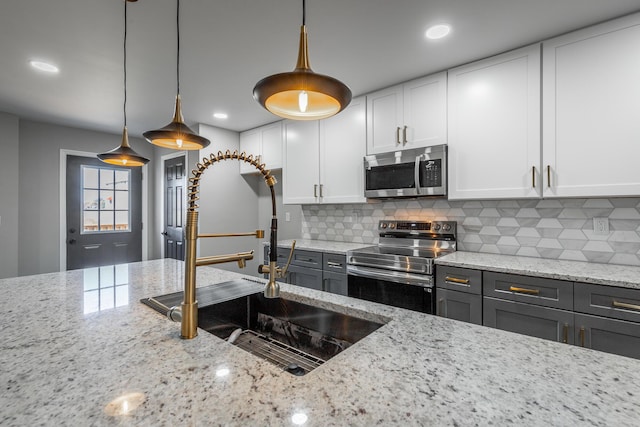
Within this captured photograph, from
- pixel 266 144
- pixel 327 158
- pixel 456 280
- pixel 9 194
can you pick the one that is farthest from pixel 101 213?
pixel 456 280

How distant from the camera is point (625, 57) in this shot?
5.90 feet

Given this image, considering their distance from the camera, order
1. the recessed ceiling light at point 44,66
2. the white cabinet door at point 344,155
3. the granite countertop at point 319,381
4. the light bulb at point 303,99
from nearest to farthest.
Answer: the granite countertop at point 319,381 → the light bulb at point 303,99 → the recessed ceiling light at point 44,66 → the white cabinet door at point 344,155

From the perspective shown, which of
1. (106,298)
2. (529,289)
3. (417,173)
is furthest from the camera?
(417,173)

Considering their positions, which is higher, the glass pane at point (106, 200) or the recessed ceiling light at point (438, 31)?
the recessed ceiling light at point (438, 31)

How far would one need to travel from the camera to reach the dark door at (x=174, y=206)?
13.9ft

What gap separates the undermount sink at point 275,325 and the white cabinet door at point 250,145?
2.79m

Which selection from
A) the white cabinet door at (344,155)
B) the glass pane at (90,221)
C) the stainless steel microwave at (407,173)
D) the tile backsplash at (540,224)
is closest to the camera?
the tile backsplash at (540,224)

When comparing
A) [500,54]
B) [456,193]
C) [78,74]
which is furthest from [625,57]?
[78,74]

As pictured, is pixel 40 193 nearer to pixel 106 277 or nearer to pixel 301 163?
pixel 106 277

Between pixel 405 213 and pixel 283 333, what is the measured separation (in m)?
1.98

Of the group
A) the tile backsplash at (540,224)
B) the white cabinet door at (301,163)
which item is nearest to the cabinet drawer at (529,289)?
the tile backsplash at (540,224)

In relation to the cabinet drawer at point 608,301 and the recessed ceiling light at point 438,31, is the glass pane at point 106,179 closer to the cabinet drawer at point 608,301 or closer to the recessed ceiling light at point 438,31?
the recessed ceiling light at point 438,31

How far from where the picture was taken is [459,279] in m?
2.09

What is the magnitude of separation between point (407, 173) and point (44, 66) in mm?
2991
